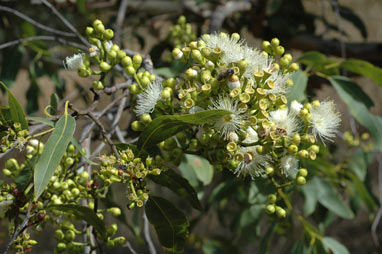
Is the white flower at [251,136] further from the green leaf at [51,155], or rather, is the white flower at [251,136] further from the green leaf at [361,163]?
the green leaf at [361,163]

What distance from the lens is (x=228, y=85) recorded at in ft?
2.93

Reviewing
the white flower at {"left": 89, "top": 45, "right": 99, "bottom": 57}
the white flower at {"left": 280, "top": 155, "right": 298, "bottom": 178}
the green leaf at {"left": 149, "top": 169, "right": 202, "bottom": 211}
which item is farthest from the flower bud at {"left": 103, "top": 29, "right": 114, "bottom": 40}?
the white flower at {"left": 280, "top": 155, "right": 298, "bottom": 178}

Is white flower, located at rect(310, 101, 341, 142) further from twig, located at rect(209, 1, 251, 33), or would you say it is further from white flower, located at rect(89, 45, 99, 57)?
twig, located at rect(209, 1, 251, 33)

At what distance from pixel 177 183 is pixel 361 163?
155cm

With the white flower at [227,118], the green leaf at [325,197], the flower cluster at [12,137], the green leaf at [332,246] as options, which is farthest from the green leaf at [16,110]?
the green leaf at [325,197]

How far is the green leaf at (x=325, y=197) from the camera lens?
1975 mm

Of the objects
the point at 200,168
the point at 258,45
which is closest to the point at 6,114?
the point at 200,168

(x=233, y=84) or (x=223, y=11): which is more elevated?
(x=233, y=84)

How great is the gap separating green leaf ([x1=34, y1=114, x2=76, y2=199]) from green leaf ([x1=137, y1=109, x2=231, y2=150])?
0.54ft

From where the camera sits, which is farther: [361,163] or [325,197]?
[361,163]

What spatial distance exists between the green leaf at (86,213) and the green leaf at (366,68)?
1.08 m

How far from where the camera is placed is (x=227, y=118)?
0.89 meters

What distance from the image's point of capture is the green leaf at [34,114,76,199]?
2.74ft

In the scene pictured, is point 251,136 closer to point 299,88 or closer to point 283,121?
point 283,121
